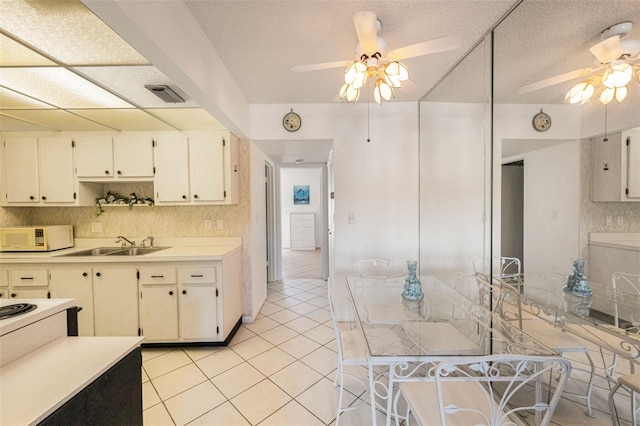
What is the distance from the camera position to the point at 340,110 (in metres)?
2.94

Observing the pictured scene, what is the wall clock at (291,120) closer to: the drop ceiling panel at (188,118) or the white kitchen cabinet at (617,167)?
the drop ceiling panel at (188,118)

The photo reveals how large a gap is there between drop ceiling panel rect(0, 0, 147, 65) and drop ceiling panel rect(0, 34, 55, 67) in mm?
71

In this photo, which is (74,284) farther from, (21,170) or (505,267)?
(505,267)

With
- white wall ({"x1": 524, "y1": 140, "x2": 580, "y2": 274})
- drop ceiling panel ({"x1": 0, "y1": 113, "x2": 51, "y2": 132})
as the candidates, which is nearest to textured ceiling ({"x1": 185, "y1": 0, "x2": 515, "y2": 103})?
white wall ({"x1": 524, "y1": 140, "x2": 580, "y2": 274})

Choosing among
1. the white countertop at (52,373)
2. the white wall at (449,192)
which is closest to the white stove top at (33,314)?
the white countertop at (52,373)

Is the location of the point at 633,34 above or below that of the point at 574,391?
above

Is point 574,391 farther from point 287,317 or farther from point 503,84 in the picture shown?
point 287,317

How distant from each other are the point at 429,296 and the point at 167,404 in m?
2.05

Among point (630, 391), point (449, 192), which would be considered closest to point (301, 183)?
point (449, 192)

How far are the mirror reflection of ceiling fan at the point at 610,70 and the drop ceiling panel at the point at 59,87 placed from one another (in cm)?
285

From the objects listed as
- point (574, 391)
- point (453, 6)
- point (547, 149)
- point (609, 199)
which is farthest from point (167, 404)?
point (453, 6)

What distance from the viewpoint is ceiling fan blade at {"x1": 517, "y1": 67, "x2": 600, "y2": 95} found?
1277 millimetres

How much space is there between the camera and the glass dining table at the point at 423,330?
1232mm

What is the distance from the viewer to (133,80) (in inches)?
65.5
